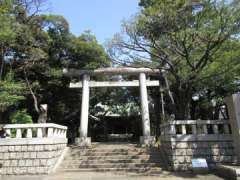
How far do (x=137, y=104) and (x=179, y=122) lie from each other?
12.4m

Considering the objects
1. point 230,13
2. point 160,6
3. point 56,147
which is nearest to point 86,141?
point 56,147

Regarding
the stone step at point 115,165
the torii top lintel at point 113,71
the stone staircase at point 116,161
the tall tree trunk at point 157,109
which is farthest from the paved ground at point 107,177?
the tall tree trunk at point 157,109

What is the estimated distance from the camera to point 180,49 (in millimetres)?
9867

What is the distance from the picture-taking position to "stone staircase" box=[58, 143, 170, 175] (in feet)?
28.7

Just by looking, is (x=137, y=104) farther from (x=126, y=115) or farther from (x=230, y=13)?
(x=230, y=13)

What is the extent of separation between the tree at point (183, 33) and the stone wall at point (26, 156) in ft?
17.5

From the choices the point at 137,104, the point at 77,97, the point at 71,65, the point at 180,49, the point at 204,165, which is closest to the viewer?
the point at 204,165

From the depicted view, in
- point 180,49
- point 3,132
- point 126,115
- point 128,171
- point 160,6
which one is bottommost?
point 128,171

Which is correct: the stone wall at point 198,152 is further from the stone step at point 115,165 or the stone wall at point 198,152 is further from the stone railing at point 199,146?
the stone step at point 115,165

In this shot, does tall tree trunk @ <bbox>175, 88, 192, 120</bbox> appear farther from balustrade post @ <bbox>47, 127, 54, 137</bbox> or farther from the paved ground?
balustrade post @ <bbox>47, 127, 54, 137</bbox>

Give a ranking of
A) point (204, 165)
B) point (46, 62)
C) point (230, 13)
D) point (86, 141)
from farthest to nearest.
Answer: point (46, 62)
point (86, 141)
point (230, 13)
point (204, 165)

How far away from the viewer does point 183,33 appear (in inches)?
347

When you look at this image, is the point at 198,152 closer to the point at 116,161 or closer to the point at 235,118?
the point at 235,118

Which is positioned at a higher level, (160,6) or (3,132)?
(160,6)
